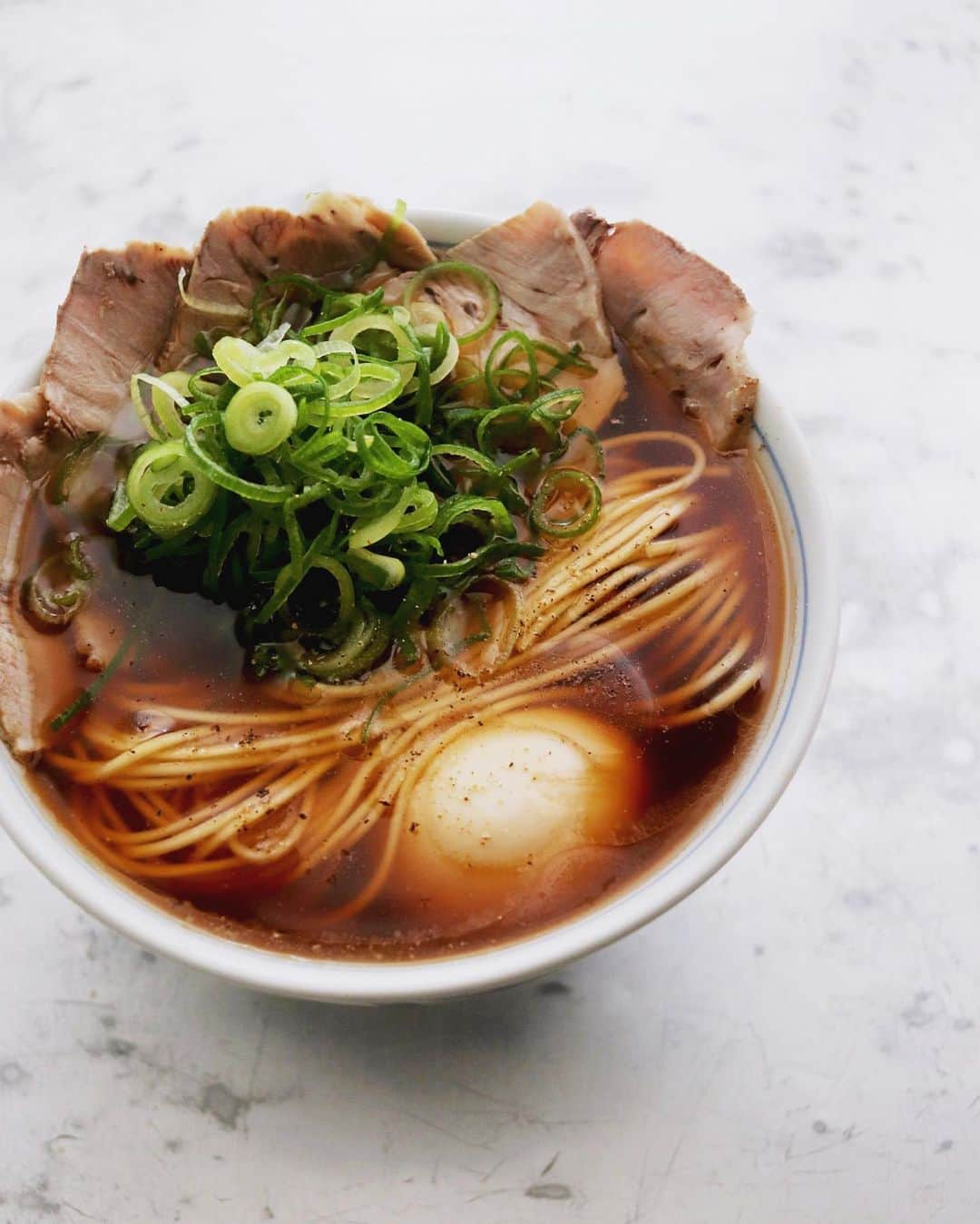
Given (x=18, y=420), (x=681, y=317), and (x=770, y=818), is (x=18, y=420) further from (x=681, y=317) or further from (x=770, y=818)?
(x=770, y=818)

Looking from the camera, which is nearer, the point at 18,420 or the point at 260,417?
the point at 260,417

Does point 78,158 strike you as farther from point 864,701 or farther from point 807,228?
point 864,701

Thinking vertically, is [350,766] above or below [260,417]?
below

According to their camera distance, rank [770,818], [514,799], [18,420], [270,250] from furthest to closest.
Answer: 1. [770,818]
2. [270,250]
3. [18,420]
4. [514,799]

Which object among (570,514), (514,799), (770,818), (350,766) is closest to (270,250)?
(570,514)

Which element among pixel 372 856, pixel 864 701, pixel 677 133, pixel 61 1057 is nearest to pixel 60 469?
pixel 372 856

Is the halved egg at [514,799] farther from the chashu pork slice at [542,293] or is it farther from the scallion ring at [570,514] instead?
the chashu pork slice at [542,293]
